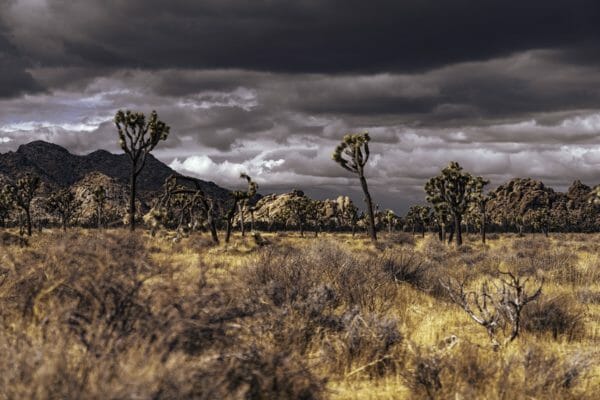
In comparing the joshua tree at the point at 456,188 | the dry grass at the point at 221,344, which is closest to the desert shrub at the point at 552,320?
the dry grass at the point at 221,344

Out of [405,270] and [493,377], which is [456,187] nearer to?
[405,270]

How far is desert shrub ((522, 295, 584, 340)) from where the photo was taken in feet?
26.6

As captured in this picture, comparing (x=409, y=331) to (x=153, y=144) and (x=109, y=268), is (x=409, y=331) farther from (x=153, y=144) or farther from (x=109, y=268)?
(x=153, y=144)

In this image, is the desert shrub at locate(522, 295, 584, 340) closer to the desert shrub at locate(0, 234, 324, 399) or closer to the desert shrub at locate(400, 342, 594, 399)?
the desert shrub at locate(400, 342, 594, 399)

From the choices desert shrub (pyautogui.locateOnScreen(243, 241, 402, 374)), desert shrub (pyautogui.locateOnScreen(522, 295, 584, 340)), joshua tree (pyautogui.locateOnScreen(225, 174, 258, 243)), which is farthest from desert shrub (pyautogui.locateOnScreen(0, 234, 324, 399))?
joshua tree (pyautogui.locateOnScreen(225, 174, 258, 243))

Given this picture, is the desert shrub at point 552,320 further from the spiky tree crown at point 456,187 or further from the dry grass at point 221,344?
the spiky tree crown at point 456,187

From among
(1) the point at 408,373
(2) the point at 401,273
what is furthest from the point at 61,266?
(2) the point at 401,273

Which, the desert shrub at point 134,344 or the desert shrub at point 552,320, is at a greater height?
the desert shrub at point 134,344

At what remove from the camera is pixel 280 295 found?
7.84m

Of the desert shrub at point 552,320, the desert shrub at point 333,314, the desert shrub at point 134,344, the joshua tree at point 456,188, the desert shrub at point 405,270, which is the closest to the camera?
the desert shrub at point 134,344

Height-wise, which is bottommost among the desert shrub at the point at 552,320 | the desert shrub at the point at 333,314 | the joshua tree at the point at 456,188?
the desert shrub at the point at 552,320

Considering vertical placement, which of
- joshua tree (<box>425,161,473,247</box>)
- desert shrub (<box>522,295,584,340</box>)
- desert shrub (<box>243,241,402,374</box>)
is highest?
joshua tree (<box>425,161,473,247</box>)

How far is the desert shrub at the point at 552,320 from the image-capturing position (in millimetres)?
8094

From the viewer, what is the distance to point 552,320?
8227 millimetres
